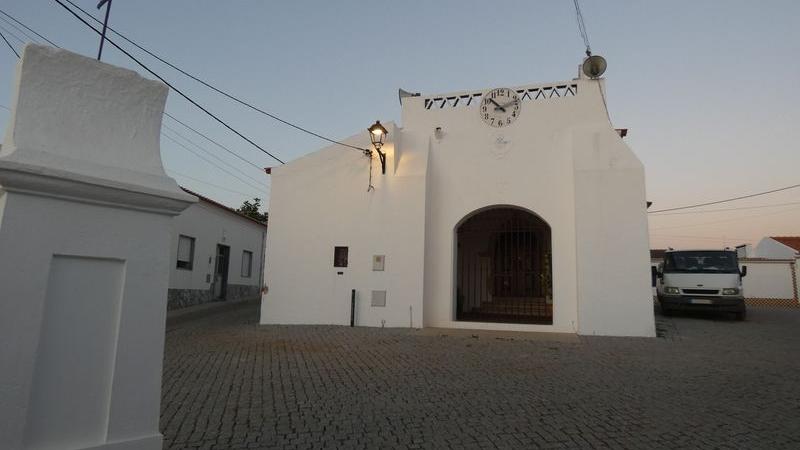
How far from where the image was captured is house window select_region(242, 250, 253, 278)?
2250cm

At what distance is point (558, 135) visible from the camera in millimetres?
11281

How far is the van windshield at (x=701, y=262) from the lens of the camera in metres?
12.9

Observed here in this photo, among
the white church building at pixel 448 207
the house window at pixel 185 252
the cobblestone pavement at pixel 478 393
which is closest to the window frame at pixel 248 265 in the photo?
the house window at pixel 185 252

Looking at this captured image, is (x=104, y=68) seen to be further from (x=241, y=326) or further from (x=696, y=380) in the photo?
(x=241, y=326)

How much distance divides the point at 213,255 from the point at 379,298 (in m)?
10.2

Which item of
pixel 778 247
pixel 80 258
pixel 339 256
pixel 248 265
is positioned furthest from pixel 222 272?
pixel 778 247

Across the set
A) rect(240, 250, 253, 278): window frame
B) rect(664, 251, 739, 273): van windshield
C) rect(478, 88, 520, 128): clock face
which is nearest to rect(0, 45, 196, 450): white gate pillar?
rect(478, 88, 520, 128): clock face

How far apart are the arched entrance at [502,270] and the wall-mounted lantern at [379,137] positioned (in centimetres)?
250

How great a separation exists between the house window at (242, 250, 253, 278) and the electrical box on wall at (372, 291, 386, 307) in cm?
1259

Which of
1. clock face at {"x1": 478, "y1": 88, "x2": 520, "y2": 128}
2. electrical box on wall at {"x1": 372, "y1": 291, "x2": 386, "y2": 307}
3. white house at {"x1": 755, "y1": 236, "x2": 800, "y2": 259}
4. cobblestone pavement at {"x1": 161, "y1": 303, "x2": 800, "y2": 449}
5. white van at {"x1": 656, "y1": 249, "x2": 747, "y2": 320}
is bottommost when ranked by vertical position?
cobblestone pavement at {"x1": 161, "y1": 303, "x2": 800, "y2": 449}

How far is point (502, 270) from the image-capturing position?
15.7 m

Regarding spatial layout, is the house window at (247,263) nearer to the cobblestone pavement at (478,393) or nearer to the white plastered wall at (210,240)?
the white plastered wall at (210,240)

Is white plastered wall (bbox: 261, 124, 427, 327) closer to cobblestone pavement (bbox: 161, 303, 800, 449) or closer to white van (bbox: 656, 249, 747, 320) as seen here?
cobblestone pavement (bbox: 161, 303, 800, 449)

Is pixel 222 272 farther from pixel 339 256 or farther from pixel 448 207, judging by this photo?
pixel 448 207
